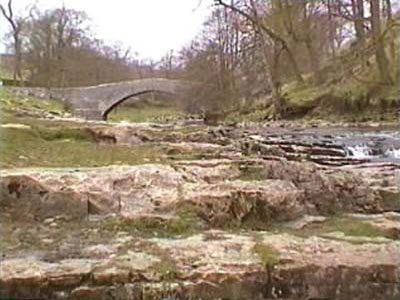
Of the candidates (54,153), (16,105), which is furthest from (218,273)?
(16,105)

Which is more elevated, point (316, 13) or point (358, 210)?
point (316, 13)

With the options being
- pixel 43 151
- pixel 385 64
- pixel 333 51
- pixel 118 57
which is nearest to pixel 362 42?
pixel 385 64

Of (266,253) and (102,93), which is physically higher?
(102,93)

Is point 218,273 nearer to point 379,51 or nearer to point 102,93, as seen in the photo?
point 379,51

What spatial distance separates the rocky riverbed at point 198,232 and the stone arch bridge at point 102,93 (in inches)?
1089

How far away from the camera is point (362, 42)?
16547 mm

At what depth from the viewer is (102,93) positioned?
34.3 metres

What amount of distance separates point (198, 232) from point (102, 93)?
31357mm

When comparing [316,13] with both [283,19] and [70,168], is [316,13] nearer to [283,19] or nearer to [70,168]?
[283,19]

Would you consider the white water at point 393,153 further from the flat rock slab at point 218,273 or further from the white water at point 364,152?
the flat rock slab at point 218,273

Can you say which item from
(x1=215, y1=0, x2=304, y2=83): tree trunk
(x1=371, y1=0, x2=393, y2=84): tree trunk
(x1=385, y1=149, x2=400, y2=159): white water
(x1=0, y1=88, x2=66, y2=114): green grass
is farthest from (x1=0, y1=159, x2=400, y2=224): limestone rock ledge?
(x1=215, y1=0, x2=304, y2=83): tree trunk

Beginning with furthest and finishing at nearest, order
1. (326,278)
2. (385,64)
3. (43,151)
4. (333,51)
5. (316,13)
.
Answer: (333,51)
(316,13)
(385,64)
(43,151)
(326,278)

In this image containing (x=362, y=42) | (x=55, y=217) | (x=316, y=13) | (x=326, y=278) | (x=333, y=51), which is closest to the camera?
(x=326, y=278)

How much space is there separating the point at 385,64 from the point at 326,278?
53.6ft
